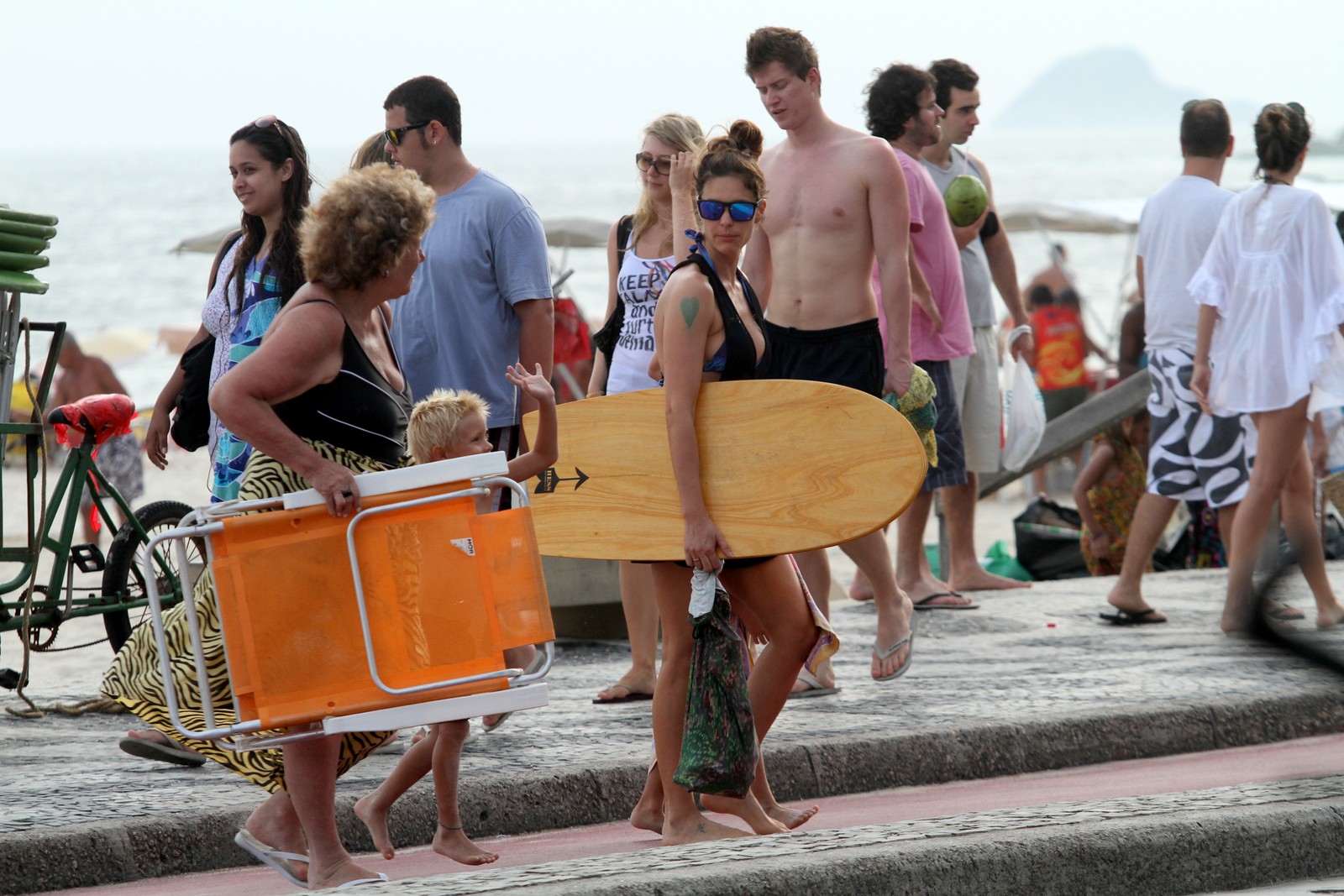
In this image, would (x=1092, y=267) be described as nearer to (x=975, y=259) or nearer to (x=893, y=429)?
(x=975, y=259)

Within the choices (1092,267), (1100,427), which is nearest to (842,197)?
(1100,427)

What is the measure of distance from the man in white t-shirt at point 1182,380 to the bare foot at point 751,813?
3.46 metres

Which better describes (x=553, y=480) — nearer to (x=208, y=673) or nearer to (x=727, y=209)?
(x=727, y=209)

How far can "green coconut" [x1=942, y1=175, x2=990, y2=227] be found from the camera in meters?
7.50

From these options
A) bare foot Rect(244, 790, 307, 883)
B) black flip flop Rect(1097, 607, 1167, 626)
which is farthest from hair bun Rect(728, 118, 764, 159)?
black flip flop Rect(1097, 607, 1167, 626)

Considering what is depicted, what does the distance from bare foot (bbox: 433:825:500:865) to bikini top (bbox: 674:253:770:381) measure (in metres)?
1.31

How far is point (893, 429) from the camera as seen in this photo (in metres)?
4.15

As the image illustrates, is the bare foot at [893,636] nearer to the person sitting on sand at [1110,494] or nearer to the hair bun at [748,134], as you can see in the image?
the hair bun at [748,134]

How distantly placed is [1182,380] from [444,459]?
14.8ft

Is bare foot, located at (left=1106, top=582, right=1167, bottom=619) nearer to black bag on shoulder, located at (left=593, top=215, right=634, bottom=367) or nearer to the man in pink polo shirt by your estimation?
the man in pink polo shirt

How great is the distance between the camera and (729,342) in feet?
13.5

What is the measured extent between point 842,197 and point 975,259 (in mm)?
2251

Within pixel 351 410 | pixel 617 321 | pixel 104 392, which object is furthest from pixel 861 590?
pixel 104 392

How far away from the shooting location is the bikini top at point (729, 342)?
4.08 m
